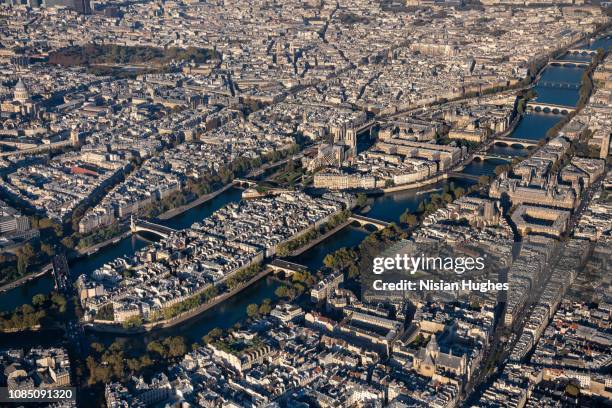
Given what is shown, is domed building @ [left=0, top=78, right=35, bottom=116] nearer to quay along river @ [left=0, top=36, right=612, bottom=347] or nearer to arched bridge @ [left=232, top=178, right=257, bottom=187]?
arched bridge @ [left=232, top=178, right=257, bottom=187]

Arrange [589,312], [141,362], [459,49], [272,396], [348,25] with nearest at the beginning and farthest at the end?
[272,396], [141,362], [589,312], [459,49], [348,25]

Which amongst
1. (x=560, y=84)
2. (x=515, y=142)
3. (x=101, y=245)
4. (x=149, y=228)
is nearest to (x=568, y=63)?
(x=560, y=84)

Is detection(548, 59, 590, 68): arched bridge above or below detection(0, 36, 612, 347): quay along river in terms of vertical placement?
above

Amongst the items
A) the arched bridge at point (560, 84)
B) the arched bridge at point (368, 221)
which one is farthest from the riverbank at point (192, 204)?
the arched bridge at point (560, 84)

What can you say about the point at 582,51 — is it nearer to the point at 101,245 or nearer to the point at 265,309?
the point at 101,245

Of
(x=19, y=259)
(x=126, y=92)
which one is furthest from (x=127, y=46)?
(x=19, y=259)

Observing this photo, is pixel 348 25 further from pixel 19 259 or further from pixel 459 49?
pixel 19 259

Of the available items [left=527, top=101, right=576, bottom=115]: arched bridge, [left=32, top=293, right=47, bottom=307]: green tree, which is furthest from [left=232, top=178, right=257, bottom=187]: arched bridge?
[left=527, top=101, right=576, bottom=115]: arched bridge
